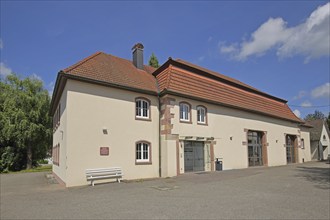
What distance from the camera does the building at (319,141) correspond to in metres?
40.6

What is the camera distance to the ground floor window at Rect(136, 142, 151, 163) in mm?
16922

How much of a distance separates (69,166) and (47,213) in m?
6.14

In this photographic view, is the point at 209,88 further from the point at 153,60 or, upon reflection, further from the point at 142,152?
the point at 153,60

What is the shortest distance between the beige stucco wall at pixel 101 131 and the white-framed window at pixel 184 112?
213 cm

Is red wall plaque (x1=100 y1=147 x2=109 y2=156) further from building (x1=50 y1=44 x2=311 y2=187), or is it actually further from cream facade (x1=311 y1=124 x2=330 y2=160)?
cream facade (x1=311 y1=124 x2=330 y2=160)

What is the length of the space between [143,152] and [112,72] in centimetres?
555

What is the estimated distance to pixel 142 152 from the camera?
17141 mm

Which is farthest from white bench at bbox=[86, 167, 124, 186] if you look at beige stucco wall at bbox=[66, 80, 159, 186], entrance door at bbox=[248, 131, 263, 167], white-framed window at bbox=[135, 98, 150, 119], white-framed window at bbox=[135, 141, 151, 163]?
entrance door at bbox=[248, 131, 263, 167]

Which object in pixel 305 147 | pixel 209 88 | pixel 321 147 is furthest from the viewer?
pixel 321 147

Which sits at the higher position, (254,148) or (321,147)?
(254,148)

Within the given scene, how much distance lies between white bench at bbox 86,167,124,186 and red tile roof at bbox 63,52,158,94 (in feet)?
16.8

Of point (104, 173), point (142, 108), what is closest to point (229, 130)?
point (142, 108)

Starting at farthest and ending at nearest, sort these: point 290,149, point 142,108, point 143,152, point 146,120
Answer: point 290,149, point 142,108, point 146,120, point 143,152

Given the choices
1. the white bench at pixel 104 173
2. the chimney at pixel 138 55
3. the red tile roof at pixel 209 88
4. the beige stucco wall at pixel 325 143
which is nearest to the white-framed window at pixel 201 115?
the red tile roof at pixel 209 88
